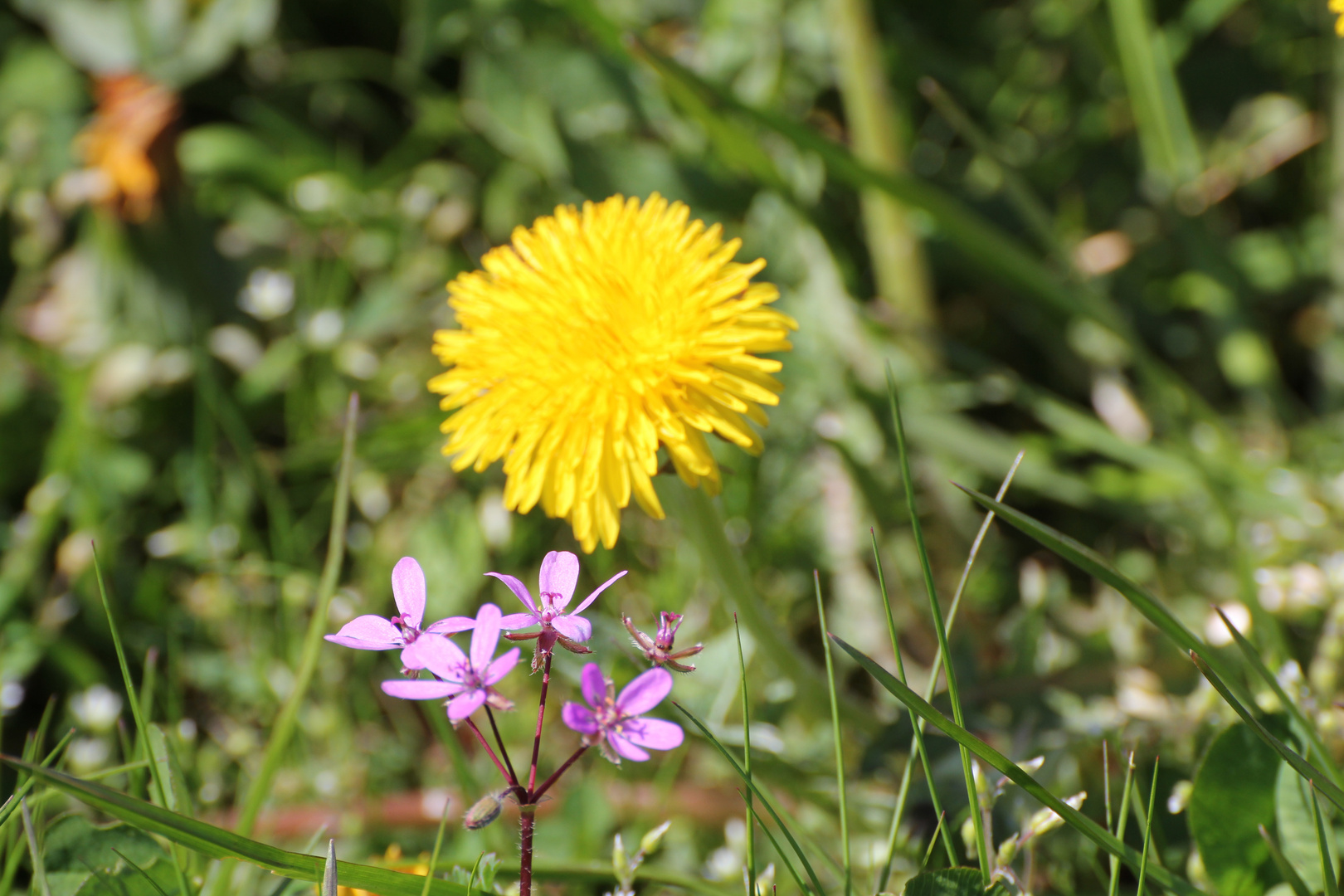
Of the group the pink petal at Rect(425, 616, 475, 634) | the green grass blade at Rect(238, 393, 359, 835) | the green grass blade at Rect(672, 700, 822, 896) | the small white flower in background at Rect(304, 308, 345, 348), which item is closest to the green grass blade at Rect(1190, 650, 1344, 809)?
the green grass blade at Rect(672, 700, 822, 896)

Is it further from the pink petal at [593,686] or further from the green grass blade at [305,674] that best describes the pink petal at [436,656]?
the green grass blade at [305,674]

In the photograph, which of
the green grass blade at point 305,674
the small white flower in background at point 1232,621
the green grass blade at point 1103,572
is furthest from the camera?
the small white flower in background at point 1232,621

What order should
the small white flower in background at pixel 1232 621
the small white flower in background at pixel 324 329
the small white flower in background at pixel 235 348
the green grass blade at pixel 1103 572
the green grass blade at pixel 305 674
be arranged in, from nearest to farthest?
the green grass blade at pixel 1103 572
the green grass blade at pixel 305 674
the small white flower in background at pixel 1232 621
the small white flower in background at pixel 324 329
the small white flower in background at pixel 235 348

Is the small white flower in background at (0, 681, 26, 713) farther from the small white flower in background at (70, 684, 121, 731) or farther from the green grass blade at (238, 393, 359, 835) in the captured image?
the green grass blade at (238, 393, 359, 835)

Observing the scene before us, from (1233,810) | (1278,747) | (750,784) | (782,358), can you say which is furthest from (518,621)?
(782,358)

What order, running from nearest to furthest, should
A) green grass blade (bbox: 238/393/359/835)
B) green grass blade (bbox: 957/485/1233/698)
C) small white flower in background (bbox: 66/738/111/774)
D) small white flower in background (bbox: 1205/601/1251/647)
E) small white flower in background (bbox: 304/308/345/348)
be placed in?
green grass blade (bbox: 957/485/1233/698) → green grass blade (bbox: 238/393/359/835) → small white flower in background (bbox: 1205/601/1251/647) → small white flower in background (bbox: 66/738/111/774) → small white flower in background (bbox: 304/308/345/348)

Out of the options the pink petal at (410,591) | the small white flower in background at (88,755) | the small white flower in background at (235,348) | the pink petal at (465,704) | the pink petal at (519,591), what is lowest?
the small white flower in background at (88,755)

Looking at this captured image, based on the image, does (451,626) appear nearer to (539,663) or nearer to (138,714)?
(539,663)

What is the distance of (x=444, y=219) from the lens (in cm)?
228

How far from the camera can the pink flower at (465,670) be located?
0.76 metres

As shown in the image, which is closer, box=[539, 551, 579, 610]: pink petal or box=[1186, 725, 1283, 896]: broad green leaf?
box=[539, 551, 579, 610]: pink petal

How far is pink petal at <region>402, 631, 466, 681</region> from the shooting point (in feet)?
2.65

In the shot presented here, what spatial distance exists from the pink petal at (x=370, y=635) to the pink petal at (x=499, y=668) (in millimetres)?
95

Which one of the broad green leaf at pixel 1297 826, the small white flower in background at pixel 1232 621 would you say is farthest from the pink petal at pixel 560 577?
the small white flower in background at pixel 1232 621
